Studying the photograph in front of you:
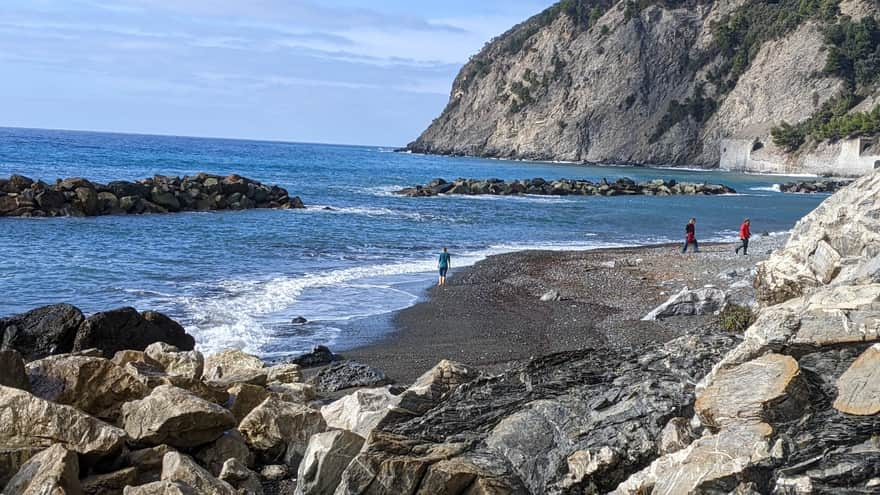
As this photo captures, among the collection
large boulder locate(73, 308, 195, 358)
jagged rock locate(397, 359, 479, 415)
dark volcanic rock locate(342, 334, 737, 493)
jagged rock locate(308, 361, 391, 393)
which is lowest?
jagged rock locate(308, 361, 391, 393)

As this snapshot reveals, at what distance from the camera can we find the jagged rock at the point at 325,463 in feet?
23.3

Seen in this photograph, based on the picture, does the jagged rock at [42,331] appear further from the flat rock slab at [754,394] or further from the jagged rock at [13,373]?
the flat rock slab at [754,394]

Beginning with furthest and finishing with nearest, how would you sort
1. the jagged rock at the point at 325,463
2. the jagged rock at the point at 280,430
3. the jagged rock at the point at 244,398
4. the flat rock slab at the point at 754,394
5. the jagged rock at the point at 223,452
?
the jagged rock at the point at 244,398
the jagged rock at the point at 280,430
the jagged rock at the point at 223,452
the jagged rock at the point at 325,463
the flat rock slab at the point at 754,394

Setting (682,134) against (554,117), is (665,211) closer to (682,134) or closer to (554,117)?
(682,134)

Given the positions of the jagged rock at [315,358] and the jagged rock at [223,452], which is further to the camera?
the jagged rock at [315,358]

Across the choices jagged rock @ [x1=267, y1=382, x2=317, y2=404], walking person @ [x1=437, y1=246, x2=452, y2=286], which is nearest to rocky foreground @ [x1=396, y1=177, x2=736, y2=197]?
walking person @ [x1=437, y1=246, x2=452, y2=286]

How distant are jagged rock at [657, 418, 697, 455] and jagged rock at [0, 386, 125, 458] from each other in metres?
5.01

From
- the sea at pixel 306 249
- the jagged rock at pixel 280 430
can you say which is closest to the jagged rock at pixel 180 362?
the jagged rock at pixel 280 430

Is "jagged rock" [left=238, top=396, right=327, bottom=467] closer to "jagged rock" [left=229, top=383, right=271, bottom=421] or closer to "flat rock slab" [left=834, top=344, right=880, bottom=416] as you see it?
"jagged rock" [left=229, top=383, right=271, bottom=421]

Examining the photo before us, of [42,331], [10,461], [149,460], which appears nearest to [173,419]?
[149,460]

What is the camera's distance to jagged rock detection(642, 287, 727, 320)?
58.5 ft

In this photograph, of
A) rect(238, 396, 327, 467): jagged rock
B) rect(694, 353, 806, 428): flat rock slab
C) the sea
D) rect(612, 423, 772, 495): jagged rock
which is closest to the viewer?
rect(612, 423, 772, 495): jagged rock

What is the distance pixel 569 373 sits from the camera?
311 inches

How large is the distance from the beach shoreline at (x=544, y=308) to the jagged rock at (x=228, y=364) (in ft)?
9.17
